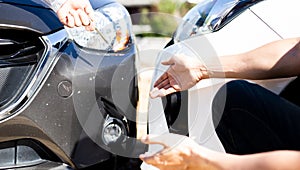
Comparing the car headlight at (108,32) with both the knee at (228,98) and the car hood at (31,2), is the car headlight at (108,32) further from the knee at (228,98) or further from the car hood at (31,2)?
the knee at (228,98)

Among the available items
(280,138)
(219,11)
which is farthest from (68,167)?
(219,11)

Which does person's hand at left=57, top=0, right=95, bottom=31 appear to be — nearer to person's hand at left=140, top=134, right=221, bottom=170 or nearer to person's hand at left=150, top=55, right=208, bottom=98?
person's hand at left=150, top=55, right=208, bottom=98

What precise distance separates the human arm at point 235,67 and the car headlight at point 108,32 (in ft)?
0.86

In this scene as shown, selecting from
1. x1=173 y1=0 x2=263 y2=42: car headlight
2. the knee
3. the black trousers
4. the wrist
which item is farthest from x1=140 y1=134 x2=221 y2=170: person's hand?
x1=173 y1=0 x2=263 y2=42: car headlight

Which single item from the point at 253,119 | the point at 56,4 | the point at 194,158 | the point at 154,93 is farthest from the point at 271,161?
the point at 56,4

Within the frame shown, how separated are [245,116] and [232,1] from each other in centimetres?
73

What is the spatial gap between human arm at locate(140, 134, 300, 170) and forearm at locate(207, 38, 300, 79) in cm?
63

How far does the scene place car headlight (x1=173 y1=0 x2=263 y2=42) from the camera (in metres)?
3.08

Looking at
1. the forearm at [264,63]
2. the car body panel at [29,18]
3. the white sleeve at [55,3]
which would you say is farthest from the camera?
the white sleeve at [55,3]

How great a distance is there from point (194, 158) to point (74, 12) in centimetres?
96

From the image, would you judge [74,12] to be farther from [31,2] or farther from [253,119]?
[253,119]

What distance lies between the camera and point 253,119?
2631 mm

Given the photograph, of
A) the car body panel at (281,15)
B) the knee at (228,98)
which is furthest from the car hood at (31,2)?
the car body panel at (281,15)

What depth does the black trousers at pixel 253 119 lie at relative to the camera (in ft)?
8.20
